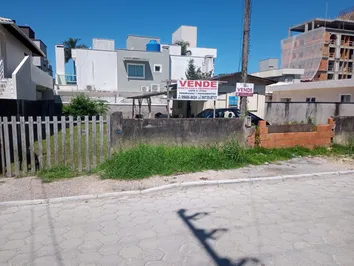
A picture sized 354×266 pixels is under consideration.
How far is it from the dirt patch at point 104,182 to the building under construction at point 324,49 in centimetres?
5931

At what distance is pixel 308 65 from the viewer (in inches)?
2398

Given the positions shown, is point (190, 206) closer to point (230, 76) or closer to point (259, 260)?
point (259, 260)

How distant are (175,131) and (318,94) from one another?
1890 cm

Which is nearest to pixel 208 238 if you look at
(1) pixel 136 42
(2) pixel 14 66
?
(2) pixel 14 66

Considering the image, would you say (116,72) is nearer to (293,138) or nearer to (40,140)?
(293,138)

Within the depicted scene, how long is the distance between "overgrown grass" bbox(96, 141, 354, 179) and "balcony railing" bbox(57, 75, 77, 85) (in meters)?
27.6

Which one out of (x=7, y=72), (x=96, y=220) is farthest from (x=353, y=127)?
(x=7, y=72)

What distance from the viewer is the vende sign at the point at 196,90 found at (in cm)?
865

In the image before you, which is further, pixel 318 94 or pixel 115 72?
pixel 115 72

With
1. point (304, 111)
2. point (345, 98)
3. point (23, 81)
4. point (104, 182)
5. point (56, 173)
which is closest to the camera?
point (104, 182)

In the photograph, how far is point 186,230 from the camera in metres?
3.57

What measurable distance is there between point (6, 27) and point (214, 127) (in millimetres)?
14026

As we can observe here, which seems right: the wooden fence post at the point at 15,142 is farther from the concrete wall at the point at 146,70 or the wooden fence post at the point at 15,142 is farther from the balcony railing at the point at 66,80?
the balcony railing at the point at 66,80

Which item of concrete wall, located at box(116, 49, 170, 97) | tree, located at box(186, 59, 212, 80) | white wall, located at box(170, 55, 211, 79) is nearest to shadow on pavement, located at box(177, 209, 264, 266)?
concrete wall, located at box(116, 49, 170, 97)
